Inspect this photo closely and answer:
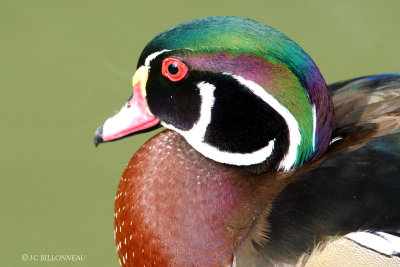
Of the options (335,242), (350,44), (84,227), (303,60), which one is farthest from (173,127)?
(350,44)

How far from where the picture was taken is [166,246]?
6.91 feet

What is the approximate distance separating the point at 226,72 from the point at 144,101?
34 centimetres

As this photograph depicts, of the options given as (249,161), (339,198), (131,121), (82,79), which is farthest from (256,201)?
(82,79)

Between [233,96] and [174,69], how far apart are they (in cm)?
20

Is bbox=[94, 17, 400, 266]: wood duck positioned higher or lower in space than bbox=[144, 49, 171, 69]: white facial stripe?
lower

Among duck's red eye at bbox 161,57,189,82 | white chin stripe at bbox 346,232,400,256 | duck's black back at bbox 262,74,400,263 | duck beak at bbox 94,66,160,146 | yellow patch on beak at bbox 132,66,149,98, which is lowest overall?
white chin stripe at bbox 346,232,400,256

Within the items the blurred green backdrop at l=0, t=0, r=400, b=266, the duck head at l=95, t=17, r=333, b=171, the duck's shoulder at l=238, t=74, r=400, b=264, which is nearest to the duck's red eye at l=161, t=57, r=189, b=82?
the duck head at l=95, t=17, r=333, b=171

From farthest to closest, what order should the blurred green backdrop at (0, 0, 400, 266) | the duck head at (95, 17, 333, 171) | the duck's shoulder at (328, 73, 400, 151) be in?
the blurred green backdrop at (0, 0, 400, 266) < the duck's shoulder at (328, 73, 400, 151) < the duck head at (95, 17, 333, 171)

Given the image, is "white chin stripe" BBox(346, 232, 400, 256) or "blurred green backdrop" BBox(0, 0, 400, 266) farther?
"blurred green backdrop" BBox(0, 0, 400, 266)

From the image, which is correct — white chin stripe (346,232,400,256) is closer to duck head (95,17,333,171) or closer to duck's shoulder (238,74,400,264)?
duck's shoulder (238,74,400,264)

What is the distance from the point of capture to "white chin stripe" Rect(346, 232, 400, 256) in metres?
1.92

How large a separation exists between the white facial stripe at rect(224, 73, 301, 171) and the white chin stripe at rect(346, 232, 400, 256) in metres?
0.32

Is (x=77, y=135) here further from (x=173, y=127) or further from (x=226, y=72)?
(x=226, y=72)

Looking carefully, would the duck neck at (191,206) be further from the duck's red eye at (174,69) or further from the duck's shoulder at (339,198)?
the duck's red eye at (174,69)
